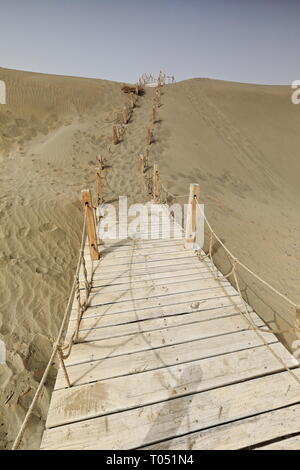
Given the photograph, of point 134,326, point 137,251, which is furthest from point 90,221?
point 134,326

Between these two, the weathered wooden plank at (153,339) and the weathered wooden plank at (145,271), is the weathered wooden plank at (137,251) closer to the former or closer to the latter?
the weathered wooden plank at (145,271)

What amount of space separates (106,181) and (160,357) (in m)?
8.76

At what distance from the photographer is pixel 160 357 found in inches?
111

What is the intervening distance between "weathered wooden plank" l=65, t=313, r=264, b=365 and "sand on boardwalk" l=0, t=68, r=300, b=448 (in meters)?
1.81

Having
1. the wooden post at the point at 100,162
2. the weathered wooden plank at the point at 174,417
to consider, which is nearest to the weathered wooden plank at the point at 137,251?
the weathered wooden plank at the point at 174,417

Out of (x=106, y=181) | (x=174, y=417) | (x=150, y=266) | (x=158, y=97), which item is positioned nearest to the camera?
(x=174, y=417)

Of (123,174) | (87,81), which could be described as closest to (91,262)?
(123,174)

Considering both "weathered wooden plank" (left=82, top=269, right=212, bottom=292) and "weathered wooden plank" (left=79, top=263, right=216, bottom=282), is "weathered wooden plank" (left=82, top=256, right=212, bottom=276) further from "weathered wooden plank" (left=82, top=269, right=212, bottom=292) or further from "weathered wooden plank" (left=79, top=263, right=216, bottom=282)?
"weathered wooden plank" (left=82, top=269, right=212, bottom=292)

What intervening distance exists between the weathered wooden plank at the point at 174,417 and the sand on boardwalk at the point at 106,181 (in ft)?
6.36

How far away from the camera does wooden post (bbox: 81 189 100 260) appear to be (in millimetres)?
4008

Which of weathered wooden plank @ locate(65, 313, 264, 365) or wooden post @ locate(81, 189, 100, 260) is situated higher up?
wooden post @ locate(81, 189, 100, 260)

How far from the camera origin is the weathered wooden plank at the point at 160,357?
2.60m

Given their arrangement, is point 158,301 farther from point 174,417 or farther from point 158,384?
point 174,417

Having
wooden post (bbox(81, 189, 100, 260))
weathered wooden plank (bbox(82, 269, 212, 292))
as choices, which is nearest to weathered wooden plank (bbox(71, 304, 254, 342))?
weathered wooden plank (bbox(82, 269, 212, 292))
